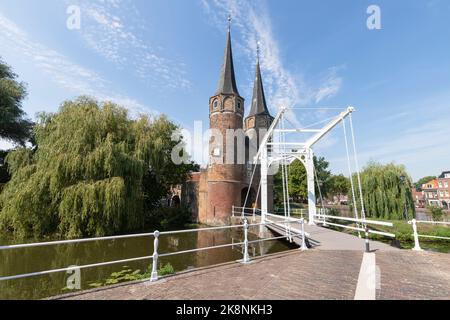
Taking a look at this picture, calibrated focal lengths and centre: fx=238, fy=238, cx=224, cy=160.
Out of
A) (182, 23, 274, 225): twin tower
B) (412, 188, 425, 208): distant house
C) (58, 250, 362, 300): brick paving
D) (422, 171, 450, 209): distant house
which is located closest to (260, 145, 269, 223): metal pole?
(182, 23, 274, 225): twin tower

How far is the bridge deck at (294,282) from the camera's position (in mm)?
3311

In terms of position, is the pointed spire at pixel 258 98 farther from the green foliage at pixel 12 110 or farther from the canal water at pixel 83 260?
the green foliage at pixel 12 110

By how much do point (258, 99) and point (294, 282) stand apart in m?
24.8

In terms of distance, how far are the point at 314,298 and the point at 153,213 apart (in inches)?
692

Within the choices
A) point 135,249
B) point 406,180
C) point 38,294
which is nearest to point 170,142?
point 135,249

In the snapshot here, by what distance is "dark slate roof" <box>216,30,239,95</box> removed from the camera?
21.7 meters

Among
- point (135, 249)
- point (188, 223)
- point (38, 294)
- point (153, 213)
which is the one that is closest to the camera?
point (38, 294)

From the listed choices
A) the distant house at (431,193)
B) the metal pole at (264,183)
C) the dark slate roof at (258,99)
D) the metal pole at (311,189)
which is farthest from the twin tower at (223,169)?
the distant house at (431,193)

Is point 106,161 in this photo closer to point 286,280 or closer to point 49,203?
point 49,203

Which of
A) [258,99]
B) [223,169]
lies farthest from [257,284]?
[258,99]

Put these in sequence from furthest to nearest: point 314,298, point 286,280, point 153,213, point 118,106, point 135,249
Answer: point 153,213 < point 118,106 < point 135,249 < point 286,280 < point 314,298

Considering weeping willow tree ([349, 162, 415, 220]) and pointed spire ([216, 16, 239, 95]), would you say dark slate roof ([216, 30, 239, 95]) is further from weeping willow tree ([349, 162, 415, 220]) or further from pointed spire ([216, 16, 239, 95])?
weeping willow tree ([349, 162, 415, 220])

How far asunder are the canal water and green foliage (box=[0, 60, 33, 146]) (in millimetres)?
8992

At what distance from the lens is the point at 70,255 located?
956 cm
